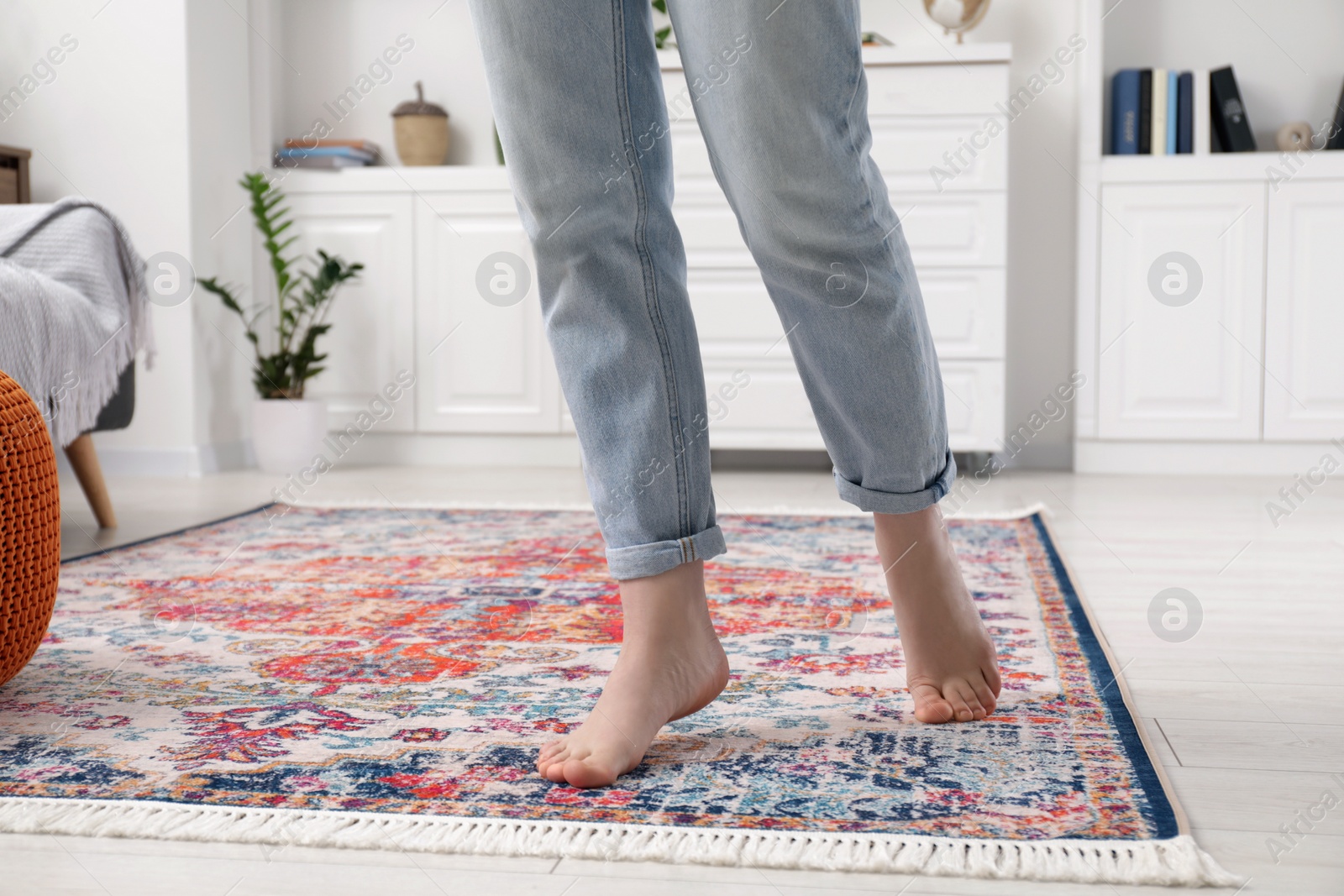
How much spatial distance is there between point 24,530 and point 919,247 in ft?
7.79

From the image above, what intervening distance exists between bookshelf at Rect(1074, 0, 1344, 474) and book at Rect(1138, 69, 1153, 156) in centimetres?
11

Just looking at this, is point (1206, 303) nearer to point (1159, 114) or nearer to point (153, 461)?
Answer: point (1159, 114)

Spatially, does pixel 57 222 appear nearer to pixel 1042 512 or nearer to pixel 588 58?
pixel 588 58

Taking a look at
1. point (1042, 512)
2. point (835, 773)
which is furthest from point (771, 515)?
point (835, 773)

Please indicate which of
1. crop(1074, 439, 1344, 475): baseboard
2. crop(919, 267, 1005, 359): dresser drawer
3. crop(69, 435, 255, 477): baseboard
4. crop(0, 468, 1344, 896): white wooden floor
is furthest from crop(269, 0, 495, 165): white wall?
crop(1074, 439, 1344, 475): baseboard

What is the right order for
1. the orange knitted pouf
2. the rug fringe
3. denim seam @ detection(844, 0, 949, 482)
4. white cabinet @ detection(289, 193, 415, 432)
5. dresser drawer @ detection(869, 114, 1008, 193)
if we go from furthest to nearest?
white cabinet @ detection(289, 193, 415, 432), dresser drawer @ detection(869, 114, 1008, 193), the orange knitted pouf, denim seam @ detection(844, 0, 949, 482), the rug fringe

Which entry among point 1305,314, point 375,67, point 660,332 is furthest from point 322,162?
point 660,332

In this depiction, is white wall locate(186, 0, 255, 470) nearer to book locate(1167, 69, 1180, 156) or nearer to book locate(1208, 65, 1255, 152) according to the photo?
book locate(1167, 69, 1180, 156)

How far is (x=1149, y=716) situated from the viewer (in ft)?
3.13

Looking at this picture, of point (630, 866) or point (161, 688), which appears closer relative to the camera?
point (630, 866)

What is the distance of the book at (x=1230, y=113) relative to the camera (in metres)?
3.12

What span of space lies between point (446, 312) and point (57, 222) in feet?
4.66

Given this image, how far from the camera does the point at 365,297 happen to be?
3.38 m

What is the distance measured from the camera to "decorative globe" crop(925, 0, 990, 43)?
3.08 m
